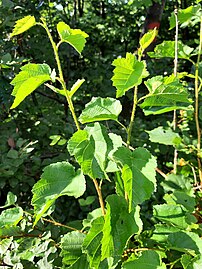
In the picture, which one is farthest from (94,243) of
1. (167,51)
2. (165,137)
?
(167,51)

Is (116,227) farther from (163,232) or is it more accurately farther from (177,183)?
(177,183)

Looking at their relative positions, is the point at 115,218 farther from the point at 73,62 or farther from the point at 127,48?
the point at 127,48

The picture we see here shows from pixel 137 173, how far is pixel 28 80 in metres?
0.28

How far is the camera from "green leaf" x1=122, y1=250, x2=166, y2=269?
76 centimetres

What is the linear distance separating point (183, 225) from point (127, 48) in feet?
11.0

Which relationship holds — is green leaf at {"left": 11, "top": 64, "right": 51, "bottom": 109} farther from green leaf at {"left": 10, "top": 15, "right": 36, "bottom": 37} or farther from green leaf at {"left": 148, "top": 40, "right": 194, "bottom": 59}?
green leaf at {"left": 148, "top": 40, "right": 194, "bottom": 59}

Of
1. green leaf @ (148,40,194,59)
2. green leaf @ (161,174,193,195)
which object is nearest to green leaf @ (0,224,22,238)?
green leaf @ (161,174,193,195)

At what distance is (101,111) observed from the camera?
32.4 inches

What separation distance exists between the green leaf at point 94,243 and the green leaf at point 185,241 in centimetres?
15

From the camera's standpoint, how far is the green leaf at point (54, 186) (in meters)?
0.77

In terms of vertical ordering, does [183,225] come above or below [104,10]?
above

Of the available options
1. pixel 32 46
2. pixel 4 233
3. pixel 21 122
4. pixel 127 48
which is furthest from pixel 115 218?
pixel 127 48

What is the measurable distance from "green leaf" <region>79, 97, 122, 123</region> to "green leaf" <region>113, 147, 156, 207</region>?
9cm

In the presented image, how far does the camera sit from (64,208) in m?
1.66
